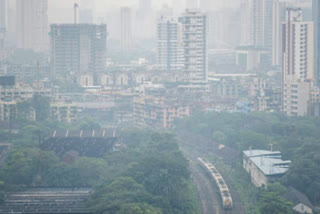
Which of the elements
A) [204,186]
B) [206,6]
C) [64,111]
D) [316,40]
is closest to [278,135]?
[204,186]

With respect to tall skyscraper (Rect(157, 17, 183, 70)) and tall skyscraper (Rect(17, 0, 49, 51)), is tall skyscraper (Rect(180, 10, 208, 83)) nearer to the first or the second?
tall skyscraper (Rect(157, 17, 183, 70))

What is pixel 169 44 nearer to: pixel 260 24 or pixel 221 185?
pixel 260 24

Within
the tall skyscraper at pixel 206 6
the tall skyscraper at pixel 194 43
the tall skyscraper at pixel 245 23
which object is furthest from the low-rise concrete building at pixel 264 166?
the tall skyscraper at pixel 206 6

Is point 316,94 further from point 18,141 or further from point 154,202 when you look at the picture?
point 154,202

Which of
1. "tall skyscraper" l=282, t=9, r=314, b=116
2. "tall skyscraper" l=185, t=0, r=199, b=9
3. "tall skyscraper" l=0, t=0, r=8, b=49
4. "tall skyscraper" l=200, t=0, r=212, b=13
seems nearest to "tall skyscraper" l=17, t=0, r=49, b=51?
"tall skyscraper" l=0, t=0, r=8, b=49

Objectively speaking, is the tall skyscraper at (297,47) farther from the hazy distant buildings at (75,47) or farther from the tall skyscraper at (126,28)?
the tall skyscraper at (126,28)

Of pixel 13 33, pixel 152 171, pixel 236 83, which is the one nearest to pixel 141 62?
pixel 13 33

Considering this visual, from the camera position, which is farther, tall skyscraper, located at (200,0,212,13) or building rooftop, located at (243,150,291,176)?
tall skyscraper, located at (200,0,212,13)
